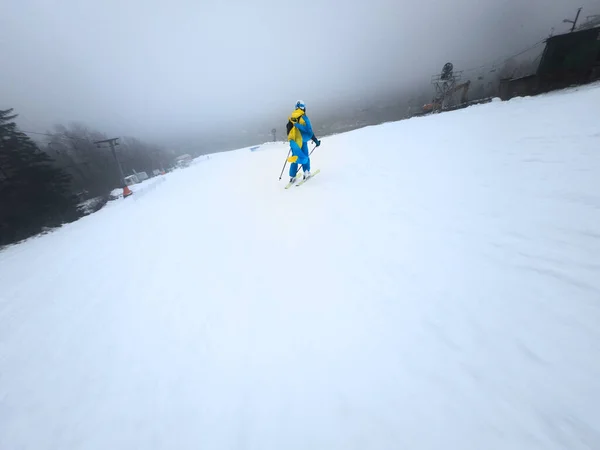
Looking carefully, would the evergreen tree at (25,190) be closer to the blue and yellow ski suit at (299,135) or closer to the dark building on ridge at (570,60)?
the blue and yellow ski suit at (299,135)

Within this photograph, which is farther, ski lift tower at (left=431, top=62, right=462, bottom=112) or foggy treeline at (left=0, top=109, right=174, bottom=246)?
ski lift tower at (left=431, top=62, right=462, bottom=112)

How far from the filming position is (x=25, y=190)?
17953mm

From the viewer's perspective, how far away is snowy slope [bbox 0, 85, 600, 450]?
5.51 feet

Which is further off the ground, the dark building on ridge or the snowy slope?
the dark building on ridge

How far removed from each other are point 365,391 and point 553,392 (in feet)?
4.56

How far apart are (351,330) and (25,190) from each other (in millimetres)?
29334

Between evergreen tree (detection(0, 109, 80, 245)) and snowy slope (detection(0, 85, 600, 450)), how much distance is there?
20875 mm

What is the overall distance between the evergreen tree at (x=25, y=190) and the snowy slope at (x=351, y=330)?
2088cm

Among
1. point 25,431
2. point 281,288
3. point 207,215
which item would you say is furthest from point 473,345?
point 207,215

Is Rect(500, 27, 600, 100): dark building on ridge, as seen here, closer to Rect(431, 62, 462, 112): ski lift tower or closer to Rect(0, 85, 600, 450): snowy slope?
Rect(431, 62, 462, 112): ski lift tower

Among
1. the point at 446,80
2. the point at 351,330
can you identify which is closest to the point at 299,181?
the point at 351,330

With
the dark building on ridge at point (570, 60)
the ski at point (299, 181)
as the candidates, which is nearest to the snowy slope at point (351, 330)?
the ski at point (299, 181)

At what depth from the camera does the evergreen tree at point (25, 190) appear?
17.1 meters

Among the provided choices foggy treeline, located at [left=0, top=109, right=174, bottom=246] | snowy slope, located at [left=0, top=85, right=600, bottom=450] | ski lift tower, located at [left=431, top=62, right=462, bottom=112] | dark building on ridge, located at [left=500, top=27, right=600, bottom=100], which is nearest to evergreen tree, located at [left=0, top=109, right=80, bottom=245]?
foggy treeline, located at [left=0, top=109, right=174, bottom=246]
